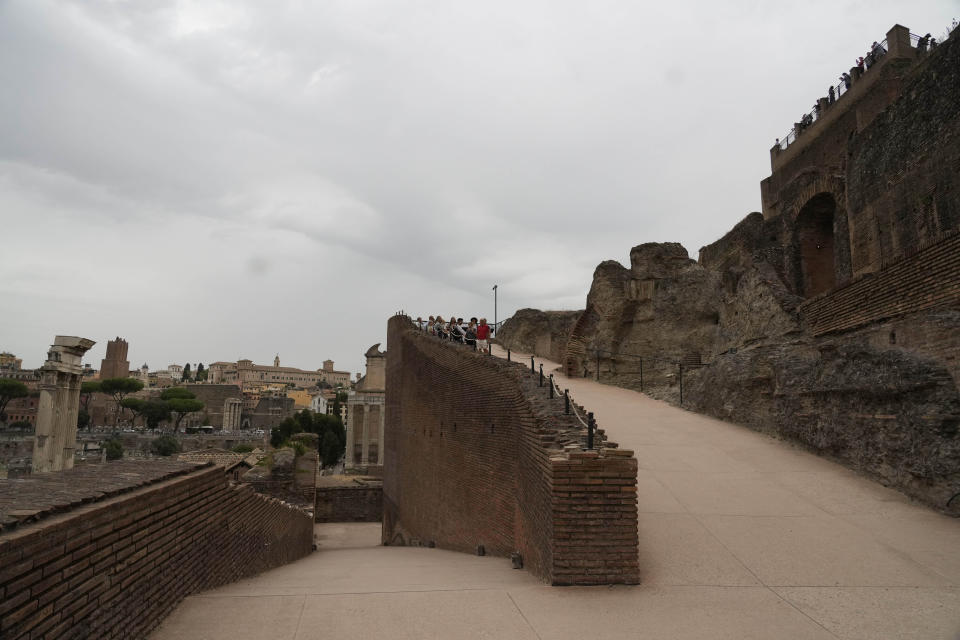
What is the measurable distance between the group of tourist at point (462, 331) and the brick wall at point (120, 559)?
360 inches

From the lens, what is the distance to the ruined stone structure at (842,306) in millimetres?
7441

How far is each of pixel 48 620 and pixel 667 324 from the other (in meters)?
17.4

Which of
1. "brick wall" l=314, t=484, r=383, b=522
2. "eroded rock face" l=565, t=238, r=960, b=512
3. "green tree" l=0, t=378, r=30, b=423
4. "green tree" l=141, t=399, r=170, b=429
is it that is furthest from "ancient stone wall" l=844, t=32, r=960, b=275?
"green tree" l=0, t=378, r=30, b=423

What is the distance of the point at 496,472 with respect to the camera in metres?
9.60

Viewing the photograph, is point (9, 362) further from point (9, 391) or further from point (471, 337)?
point (471, 337)

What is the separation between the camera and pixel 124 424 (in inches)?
3644

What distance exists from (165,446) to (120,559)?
69.1m

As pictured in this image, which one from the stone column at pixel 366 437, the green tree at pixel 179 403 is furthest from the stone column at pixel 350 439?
the green tree at pixel 179 403

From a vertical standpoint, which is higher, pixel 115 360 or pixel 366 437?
pixel 115 360

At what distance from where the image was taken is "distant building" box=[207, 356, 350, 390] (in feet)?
590

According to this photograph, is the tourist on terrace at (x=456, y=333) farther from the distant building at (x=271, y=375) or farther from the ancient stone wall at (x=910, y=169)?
the distant building at (x=271, y=375)

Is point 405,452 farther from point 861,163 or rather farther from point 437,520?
point 861,163

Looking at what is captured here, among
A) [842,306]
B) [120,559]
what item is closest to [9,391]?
[120,559]

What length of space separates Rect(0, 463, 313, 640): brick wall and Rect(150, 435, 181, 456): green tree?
65272 mm
